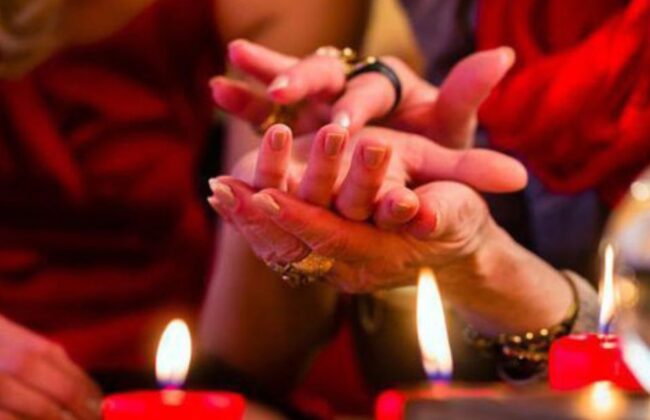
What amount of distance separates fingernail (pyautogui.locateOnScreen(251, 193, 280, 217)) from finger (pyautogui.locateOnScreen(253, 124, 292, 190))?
0.04 feet

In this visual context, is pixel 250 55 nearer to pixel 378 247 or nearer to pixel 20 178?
pixel 378 247

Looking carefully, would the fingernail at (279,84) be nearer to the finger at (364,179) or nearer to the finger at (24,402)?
the finger at (364,179)

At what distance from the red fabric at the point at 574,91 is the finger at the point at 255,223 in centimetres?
30

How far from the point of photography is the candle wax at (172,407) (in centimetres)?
41

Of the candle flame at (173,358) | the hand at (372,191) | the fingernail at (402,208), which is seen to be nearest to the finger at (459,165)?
the hand at (372,191)

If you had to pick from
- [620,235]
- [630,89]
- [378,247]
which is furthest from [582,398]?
[630,89]

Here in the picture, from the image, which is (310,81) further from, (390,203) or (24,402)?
(24,402)

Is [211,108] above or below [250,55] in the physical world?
above

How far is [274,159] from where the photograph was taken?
1.82 feet

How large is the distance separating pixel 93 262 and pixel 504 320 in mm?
455

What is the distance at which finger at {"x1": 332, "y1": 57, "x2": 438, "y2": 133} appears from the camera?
702 mm

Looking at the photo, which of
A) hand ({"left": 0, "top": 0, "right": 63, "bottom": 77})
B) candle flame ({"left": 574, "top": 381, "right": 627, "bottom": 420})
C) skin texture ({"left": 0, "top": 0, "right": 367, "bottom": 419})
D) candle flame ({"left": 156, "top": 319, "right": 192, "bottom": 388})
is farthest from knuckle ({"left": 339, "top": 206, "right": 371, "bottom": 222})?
hand ({"left": 0, "top": 0, "right": 63, "bottom": 77})

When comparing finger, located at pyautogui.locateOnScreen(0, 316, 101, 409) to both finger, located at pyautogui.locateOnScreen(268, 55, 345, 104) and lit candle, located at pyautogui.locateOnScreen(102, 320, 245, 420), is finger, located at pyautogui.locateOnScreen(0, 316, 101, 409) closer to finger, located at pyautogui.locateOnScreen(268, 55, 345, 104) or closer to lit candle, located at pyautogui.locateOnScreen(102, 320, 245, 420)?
finger, located at pyautogui.locateOnScreen(268, 55, 345, 104)

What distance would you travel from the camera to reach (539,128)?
86 centimetres
